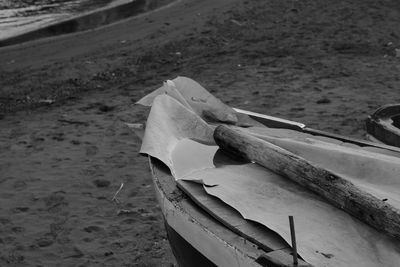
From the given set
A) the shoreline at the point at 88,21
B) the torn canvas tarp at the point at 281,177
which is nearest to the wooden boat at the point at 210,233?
the torn canvas tarp at the point at 281,177

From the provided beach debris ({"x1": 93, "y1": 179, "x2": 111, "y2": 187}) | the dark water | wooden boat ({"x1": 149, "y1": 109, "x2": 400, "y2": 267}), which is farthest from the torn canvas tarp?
the dark water

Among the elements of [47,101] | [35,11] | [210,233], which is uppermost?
[210,233]

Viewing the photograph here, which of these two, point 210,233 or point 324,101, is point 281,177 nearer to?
point 210,233

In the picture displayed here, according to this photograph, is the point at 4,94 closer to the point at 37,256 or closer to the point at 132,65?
the point at 132,65

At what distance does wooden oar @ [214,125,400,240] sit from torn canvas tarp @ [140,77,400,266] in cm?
5

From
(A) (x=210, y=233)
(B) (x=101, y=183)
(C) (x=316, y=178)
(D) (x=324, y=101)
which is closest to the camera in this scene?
(A) (x=210, y=233)

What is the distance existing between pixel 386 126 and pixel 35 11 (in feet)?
45.3

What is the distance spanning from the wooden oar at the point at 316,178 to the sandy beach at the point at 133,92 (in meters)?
1.56

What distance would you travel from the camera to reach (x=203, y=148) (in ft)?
13.1

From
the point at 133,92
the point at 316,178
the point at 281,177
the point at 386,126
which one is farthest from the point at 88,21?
the point at 316,178

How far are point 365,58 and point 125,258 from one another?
660 centimetres

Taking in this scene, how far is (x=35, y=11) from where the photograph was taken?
58.7ft

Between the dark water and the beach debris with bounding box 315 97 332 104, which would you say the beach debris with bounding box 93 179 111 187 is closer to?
the beach debris with bounding box 315 97 332 104

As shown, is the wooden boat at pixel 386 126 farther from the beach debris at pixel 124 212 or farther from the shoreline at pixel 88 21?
the shoreline at pixel 88 21
